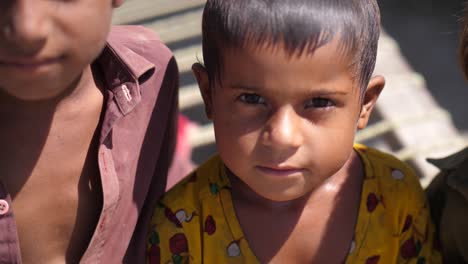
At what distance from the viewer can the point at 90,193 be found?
5.15ft

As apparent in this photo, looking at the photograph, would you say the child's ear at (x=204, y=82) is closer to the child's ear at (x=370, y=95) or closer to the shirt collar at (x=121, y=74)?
the shirt collar at (x=121, y=74)

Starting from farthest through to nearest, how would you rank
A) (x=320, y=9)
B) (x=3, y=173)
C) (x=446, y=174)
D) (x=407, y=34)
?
(x=407, y=34), (x=446, y=174), (x=3, y=173), (x=320, y=9)

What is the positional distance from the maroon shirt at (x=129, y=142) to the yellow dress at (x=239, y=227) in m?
0.08

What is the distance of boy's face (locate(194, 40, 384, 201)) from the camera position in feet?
4.43

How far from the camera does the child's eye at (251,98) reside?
1395 mm

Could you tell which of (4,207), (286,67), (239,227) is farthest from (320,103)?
(4,207)

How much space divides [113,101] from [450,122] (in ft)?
5.52

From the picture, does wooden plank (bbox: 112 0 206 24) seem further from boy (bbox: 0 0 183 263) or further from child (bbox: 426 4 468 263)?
child (bbox: 426 4 468 263)

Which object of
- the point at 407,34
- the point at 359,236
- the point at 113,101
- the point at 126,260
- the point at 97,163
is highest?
the point at 113,101

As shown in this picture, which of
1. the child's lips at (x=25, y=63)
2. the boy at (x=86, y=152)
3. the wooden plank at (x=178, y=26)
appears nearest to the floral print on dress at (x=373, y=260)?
the boy at (x=86, y=152)

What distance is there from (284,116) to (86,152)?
418mm

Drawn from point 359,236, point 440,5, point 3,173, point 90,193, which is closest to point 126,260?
point 90,193

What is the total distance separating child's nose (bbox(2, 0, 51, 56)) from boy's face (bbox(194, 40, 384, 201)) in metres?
0.33

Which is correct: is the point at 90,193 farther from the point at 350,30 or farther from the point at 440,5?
the point at 440,5
